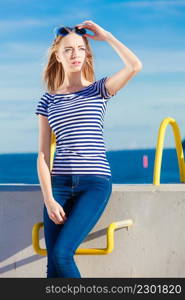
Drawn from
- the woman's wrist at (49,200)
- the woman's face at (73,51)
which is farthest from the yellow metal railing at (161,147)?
the woman's wrist at (49,200)

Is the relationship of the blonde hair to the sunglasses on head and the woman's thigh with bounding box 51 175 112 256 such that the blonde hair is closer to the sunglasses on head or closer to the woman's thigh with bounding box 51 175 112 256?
the sunglasses on head

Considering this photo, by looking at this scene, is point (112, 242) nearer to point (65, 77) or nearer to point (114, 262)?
point (114, 262)

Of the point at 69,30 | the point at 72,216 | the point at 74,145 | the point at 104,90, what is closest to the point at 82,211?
the point at 72,216

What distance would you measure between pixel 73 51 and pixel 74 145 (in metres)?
0.53

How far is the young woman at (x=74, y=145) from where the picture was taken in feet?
13.5

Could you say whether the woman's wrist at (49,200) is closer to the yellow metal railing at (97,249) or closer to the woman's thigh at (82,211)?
the woman's thigh at (82,211)

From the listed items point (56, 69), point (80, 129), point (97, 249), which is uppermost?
point (56, 69)

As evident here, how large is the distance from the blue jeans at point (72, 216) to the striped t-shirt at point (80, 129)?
0.18 ft

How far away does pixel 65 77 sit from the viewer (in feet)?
14.9

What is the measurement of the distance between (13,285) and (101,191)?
0.71 m

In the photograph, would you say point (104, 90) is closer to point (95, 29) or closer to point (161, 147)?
point (95, 29)

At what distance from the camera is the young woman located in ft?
13.5

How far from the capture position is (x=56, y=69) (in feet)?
15.2

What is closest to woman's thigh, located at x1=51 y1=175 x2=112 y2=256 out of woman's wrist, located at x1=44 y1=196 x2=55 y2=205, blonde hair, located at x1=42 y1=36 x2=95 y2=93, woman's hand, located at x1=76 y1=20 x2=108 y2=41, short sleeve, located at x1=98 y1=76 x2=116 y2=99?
woman's wrist, located at x1=44 y1=196 x2=55 y2=205
